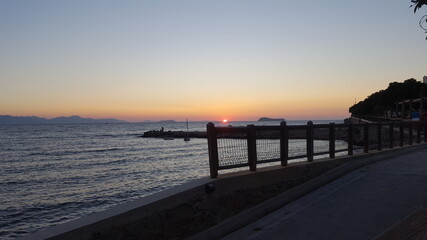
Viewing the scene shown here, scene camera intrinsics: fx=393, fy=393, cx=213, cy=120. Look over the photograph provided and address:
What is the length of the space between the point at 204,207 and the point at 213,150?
120cm

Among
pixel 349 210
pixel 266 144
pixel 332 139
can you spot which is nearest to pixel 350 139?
pixel 332 139

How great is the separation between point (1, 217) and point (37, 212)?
130 cm

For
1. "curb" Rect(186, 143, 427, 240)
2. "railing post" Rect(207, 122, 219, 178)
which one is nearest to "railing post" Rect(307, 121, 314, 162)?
"curb" Rect(186, 143, 427, 240)

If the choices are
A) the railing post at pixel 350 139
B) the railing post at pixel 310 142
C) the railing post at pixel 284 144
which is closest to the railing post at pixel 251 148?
the railing post at pixel 284 144

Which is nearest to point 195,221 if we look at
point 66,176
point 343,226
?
point 343,226

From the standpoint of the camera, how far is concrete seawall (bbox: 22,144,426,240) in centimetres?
533

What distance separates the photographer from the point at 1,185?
24500 millimetres

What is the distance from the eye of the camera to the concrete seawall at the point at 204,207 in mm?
5328

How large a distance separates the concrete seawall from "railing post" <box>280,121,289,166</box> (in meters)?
0.29

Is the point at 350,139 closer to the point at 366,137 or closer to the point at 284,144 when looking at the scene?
the point at 366,137

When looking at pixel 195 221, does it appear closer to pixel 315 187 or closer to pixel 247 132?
pixel 247 132

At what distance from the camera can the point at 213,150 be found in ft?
24.7

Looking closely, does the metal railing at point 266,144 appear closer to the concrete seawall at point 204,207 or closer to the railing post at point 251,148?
the railing post at point 251,148

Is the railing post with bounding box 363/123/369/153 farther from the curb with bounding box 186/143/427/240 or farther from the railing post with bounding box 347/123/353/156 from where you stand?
the railing post with bounding box 347/123/353/156
